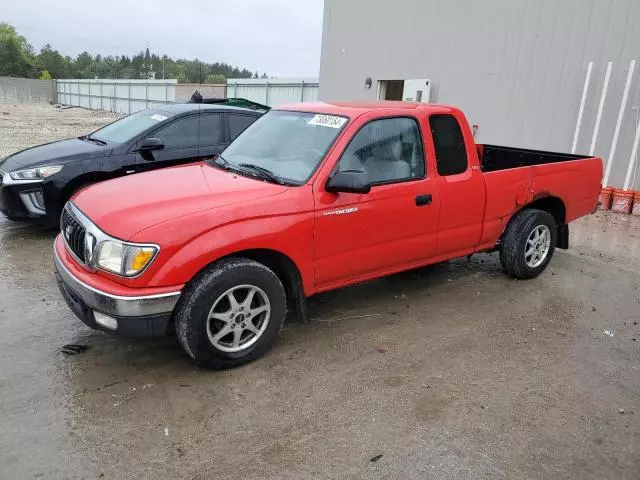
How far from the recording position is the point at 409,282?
5.43 m

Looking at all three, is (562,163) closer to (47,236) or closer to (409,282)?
(409,282)

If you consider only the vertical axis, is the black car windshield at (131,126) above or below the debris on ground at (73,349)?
above

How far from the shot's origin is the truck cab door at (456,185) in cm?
448

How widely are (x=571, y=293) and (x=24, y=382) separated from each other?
500 cm

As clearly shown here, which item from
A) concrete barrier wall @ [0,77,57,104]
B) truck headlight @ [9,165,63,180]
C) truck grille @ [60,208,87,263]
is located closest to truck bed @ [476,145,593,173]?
truck grille @ [60,208,87,263]

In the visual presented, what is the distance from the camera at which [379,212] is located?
402 cm

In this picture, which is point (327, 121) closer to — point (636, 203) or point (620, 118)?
point (636, 203)

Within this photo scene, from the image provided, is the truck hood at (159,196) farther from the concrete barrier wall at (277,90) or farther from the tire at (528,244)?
the concrete barrier wall at (277,90)

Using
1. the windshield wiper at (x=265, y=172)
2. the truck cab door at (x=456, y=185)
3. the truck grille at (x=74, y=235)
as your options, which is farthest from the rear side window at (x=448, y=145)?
the truck grille at (x=74, y=235)

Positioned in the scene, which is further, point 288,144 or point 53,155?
point 53,155

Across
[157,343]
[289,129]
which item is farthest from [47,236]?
[289,129]

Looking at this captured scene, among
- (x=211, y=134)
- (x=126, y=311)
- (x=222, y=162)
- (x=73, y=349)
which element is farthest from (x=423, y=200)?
(x=211, y=134)

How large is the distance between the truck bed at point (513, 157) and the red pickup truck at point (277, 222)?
3.21 ft

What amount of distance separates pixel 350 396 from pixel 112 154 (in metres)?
4.52
